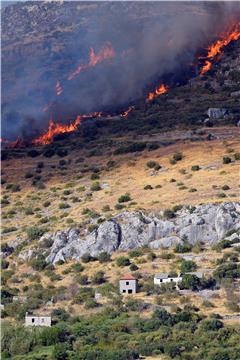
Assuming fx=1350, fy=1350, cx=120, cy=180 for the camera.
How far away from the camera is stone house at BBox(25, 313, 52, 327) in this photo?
4028 inches

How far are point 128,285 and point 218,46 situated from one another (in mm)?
93380

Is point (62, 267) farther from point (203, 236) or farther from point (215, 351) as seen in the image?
point (215, 351)

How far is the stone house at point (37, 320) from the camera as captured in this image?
336 feet

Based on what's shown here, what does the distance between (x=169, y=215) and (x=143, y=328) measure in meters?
20.2

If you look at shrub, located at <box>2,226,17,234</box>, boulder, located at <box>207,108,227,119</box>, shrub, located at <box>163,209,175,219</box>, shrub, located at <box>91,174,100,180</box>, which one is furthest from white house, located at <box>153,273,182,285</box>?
boulder, located at <box>207,108,227,119</box>

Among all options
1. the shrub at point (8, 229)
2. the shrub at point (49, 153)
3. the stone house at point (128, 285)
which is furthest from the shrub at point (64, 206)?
the shrub at point (49, 153)

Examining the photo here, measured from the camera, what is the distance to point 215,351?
91312 millimetres

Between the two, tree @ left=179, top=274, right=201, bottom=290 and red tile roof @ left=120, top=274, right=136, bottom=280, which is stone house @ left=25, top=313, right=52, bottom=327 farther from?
tree @ left=179, top=274, right=201, bottom=290

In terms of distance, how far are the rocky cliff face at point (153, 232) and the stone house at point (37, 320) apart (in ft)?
41.8

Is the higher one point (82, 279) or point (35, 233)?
point (35, 233)

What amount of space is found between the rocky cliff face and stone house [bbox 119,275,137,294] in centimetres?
752

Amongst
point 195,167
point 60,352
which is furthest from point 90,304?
point 195,167

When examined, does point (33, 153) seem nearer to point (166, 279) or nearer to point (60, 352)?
point (166, 279)

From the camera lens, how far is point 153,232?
116m
